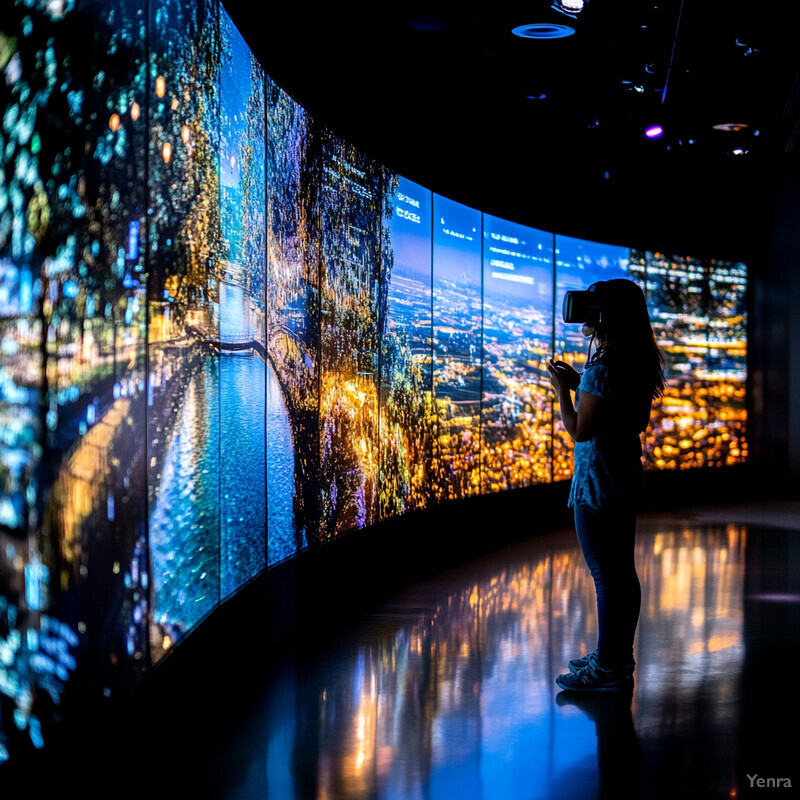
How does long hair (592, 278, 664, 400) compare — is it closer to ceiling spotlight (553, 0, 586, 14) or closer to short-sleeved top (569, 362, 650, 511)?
short-sleeved top (569, 362, 650, 511)

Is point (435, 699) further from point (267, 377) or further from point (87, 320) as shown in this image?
point (87, 320)

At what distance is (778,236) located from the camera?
37.7 feet

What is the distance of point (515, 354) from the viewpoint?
8758 millimetres

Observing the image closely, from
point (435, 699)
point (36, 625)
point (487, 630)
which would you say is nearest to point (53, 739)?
point (36, 625)

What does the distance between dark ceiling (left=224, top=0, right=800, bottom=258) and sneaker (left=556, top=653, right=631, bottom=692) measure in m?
3.19

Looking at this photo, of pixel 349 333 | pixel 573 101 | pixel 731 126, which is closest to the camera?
pixel 349 333

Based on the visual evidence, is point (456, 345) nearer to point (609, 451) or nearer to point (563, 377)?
point (563, 377)

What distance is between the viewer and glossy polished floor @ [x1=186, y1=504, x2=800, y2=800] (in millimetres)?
3029

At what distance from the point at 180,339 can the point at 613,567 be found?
6.61 feet

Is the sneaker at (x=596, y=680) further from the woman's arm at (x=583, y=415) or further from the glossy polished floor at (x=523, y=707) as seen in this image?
the woman's arm at (x=583, y=415)

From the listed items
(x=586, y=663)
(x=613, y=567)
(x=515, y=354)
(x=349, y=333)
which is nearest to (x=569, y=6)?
(x=349, y=333)

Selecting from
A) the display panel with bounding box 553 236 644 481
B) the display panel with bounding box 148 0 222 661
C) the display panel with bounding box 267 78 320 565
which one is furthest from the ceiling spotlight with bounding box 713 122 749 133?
the display panel with bounding box 148 0 222 661

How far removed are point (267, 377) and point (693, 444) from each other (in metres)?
8.02

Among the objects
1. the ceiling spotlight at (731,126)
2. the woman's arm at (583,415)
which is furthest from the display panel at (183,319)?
the ceiling spotlight at (731,126)
